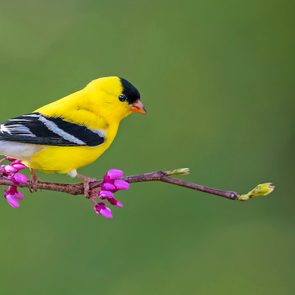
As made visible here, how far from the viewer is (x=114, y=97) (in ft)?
9.11

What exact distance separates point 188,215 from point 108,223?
55 centimetres

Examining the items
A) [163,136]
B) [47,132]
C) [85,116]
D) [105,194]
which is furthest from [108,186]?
[163,136]

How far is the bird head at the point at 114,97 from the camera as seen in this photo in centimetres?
277

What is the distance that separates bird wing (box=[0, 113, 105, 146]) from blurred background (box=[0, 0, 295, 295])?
5.48 ft

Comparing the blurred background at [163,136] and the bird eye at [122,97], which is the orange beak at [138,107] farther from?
the blurred background at [163,136]

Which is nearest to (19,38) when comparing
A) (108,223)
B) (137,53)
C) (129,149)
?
(137,53)

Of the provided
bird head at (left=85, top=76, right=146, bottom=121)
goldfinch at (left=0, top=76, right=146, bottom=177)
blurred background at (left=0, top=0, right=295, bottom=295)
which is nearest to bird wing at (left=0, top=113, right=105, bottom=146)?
goldfinch at (left=0, top=76, right=146, bottom=177)

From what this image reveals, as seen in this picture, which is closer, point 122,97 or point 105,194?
point 105,194

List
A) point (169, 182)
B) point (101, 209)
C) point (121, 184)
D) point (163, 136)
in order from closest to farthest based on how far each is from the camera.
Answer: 1. point (169, 182)
2. point (121, 184)
3. point (101, 209)
4. point (163, 136)

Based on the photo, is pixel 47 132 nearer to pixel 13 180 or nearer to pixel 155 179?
pixel 13 180

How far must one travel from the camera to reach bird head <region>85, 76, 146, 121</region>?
277 centimetres

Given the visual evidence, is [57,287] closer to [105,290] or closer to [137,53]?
[105,290]

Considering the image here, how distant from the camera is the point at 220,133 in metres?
5.36

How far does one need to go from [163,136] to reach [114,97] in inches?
98.4
